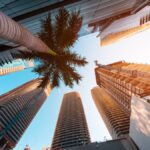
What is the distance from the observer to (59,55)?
802 inches

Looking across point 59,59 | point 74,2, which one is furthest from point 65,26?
point 59,59

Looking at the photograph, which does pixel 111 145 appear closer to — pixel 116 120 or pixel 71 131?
pixel 116 120

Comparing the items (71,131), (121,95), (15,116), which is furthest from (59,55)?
(15,116)

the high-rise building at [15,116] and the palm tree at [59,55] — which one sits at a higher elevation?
the palm tree at [59,55]

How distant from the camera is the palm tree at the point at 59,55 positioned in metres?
16.4

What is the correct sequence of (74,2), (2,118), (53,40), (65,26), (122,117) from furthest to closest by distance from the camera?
(2,118), (122,117), (53,40), (65,26), (74,2)

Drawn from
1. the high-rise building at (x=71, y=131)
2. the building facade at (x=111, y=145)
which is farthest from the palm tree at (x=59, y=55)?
the high-rise building at (x=71, y=131)

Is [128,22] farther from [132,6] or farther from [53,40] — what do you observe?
[53,40]

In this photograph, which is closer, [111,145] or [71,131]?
[111,145]

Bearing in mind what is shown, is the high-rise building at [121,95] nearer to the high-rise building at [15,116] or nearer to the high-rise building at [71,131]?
the high-rise building at [71,131]

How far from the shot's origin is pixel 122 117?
321ft

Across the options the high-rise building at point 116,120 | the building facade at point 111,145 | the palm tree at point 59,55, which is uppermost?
the palm tree at point 59,55

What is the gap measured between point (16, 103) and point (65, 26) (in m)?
126

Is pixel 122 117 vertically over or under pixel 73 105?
over
